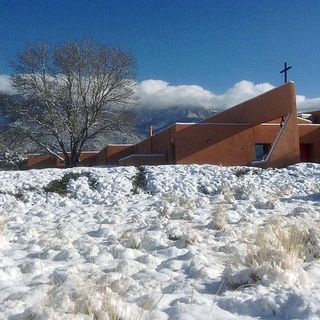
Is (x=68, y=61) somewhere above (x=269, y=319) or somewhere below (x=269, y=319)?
above

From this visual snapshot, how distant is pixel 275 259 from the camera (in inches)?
171

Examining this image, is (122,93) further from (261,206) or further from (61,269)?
(61,269)

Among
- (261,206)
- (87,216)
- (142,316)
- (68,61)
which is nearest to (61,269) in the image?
(142,316)

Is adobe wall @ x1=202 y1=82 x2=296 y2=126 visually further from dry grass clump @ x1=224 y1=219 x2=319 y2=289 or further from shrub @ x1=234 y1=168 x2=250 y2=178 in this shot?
dry grass clump @ x1=224 y1=219 x2=319 y2=289

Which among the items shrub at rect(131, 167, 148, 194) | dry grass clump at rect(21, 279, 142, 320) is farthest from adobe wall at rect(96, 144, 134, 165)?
dry grass clump at rect(21, 279, 142, 320)

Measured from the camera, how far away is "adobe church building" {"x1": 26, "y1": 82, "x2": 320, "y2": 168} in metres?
20.9

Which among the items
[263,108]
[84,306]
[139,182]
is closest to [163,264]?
[84,306]

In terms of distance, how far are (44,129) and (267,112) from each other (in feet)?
62.6

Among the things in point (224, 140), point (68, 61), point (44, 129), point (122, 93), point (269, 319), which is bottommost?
point (269, 319)

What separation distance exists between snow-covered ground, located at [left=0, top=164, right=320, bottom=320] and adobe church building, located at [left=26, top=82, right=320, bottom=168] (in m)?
10.3

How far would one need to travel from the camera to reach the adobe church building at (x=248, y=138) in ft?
68.5

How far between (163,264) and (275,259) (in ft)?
4.65

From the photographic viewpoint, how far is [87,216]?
374 inches

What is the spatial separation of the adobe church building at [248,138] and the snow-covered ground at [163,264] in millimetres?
10267
